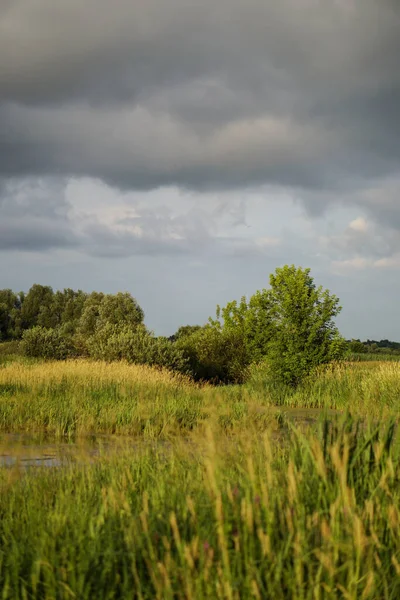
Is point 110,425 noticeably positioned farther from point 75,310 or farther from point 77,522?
point 75,310

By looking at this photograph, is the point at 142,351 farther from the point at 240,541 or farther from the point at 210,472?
the point at 210,472

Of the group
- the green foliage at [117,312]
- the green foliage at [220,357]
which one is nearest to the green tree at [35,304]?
the green foliage at [117,312]

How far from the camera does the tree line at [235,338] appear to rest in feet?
71.2

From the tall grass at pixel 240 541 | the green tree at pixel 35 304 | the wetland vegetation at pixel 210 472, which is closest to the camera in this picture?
the tall grass at pixel 240 541

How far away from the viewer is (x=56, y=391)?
665 inches

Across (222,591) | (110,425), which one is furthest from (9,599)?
(110,425)

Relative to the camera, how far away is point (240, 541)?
3424mm

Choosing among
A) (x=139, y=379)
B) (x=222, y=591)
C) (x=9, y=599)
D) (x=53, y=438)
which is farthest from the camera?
(x=139, y=379)

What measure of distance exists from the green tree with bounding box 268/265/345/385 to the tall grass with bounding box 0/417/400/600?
17.0m

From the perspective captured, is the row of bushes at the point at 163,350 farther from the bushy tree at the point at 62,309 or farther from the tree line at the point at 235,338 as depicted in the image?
the bushy tree at the point at 62,309

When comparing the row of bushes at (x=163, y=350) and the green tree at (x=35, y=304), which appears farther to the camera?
the green tree at (x=35, y=304)

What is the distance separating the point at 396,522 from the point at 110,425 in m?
9.11

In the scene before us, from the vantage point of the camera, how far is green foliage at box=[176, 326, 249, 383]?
3412cm

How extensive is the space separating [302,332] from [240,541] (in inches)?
733
